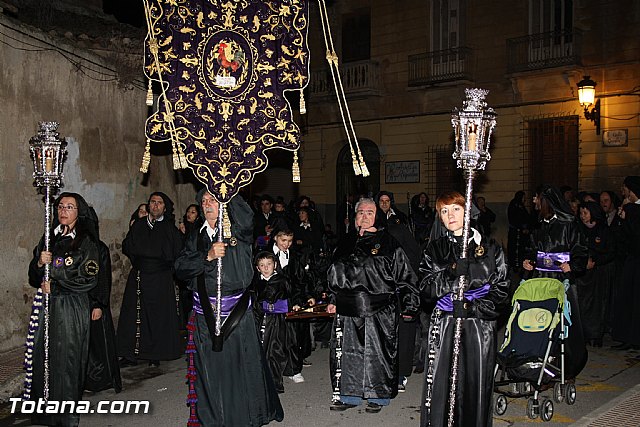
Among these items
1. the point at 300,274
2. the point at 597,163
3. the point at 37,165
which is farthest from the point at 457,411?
the point at 597,163

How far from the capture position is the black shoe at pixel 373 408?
272 inches

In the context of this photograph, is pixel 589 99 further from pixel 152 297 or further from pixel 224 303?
pixel 224 303

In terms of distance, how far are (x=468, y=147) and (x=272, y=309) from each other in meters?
3.33

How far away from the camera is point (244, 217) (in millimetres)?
5984

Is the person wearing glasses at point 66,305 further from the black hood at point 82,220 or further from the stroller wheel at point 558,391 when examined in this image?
the stroller wheel at point 558,391

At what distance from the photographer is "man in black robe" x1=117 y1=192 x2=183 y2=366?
891cm

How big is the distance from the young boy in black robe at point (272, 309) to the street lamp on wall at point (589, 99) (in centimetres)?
1191

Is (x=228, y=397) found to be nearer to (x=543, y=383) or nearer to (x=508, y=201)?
(x=543, y=383)

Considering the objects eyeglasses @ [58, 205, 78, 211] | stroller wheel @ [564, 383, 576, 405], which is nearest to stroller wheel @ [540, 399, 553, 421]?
stroller wheel @ [564, 383, 576, 405]

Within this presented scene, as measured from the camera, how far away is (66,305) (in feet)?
20.7

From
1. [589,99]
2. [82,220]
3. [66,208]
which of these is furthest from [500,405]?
[589,99]

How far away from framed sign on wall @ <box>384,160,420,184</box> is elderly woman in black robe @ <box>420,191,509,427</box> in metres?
16.1

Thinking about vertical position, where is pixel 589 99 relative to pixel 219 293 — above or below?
above

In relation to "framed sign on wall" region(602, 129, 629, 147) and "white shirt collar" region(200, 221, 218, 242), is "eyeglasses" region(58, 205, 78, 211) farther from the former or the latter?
"framed sign on wall" region(602, 129, 629, 147)
